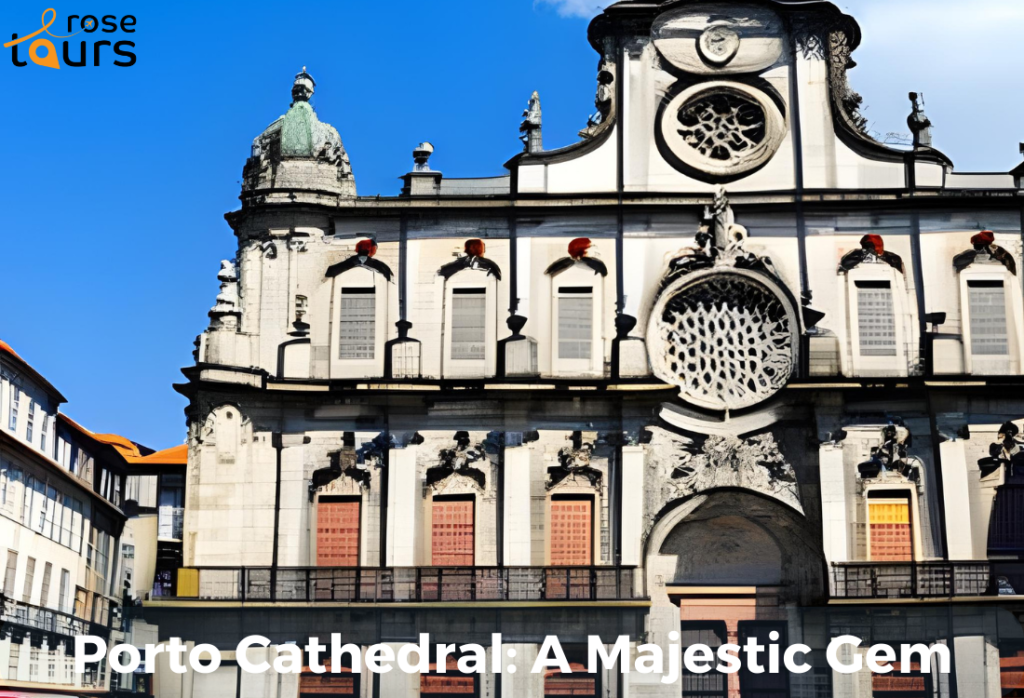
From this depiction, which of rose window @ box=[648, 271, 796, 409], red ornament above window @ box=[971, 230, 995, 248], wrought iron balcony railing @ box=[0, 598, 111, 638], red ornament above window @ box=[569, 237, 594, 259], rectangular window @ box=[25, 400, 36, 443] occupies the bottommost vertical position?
wrought iron balcony railing @ box=[0, 598, 111, 638]

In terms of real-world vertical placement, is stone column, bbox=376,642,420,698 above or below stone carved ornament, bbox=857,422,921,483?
below

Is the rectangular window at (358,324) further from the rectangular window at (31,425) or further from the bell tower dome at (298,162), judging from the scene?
the rectangular window at (31,425)

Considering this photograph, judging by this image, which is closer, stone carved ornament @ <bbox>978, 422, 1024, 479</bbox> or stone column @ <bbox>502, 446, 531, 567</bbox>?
stone column @ <bbox>502, 446, 531, 567</bbox>

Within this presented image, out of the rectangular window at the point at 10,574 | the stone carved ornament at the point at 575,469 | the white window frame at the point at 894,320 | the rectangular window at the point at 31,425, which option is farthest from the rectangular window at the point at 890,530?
the rectangular window at the point at 31,425

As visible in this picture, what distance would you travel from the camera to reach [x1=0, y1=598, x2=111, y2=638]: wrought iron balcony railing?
3703 centimetres

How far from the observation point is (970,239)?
1431 inches

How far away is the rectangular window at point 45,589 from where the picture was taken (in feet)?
129

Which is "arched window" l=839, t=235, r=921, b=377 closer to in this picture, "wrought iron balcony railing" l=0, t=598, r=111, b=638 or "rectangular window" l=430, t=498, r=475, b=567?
"rectangular window" l=430, t=498, r=475, b=567

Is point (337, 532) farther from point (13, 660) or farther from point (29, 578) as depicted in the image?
point (29, 578)

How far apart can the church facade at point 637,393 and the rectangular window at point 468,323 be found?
5cm

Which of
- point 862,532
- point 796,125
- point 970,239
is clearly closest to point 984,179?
point 970,239

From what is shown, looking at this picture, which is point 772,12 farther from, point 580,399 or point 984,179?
point 580,399

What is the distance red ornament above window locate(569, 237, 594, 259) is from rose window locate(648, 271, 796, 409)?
1.95 metres

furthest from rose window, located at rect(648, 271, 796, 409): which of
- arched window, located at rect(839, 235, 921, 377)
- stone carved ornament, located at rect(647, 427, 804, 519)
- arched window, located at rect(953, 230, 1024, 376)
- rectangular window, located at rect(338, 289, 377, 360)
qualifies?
rectangular window, located at rect(338, 289, 377, 360)
